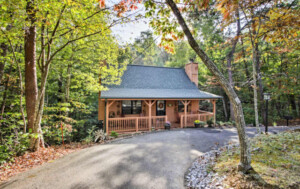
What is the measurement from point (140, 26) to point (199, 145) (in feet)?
20.8

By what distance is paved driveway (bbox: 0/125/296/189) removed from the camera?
12.7 ft

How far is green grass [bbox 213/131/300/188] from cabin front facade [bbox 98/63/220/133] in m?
6.20

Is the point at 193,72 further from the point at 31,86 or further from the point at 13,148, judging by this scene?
the point at 13,148

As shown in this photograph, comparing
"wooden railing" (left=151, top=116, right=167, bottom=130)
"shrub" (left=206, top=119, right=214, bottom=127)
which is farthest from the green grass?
"wooden railing" (left=151, top=116, right=167, bottom=130)

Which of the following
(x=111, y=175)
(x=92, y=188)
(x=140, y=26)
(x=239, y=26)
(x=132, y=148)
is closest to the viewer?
(x=92, y=188)

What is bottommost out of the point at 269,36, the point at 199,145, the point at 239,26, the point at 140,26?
the point at 199,145

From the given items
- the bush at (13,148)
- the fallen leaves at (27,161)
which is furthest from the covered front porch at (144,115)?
the bush at (13,148)

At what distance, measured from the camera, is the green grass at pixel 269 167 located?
3.22 meters

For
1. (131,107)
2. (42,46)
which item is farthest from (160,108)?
(42,46)

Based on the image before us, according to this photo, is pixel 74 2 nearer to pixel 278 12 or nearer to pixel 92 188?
pixel 92 188

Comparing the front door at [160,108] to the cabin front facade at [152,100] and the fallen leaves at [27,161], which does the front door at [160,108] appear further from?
the fallen leaves at [27,161]

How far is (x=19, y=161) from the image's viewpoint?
5062mm

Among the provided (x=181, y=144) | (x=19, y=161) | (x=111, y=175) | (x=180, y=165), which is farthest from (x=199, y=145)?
(x=19, y=161)

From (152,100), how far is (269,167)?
9.19 m
